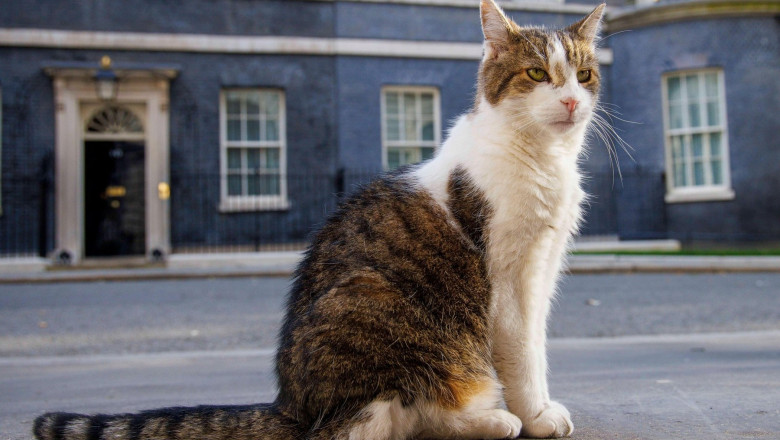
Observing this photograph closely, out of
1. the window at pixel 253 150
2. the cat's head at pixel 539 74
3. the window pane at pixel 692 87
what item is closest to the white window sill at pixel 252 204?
the window at pixel 253 150

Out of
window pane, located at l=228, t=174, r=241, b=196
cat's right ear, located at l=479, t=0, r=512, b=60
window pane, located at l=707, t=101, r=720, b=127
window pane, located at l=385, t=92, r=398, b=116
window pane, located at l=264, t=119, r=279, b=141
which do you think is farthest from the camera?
window pane, located at l=707, t=101, r=720, b=127

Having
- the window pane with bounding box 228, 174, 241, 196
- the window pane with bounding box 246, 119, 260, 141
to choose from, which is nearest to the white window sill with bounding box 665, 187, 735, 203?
the window pane with bounding box 246, 119, 260, 141

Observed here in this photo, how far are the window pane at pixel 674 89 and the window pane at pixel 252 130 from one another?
9.63 metres

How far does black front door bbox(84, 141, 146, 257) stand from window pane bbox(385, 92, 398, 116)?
5432 millimetres

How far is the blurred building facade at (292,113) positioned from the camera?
572 inches

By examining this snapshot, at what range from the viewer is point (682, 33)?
665 inches

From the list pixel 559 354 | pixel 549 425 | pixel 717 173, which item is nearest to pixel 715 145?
pixel 717 173

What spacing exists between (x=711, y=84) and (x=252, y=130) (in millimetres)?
10601

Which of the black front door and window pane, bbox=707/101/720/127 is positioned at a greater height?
window pane, bbox=707/101/720/127

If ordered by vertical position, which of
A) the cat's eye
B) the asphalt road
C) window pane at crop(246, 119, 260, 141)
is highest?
window pane at crop(246, 119, 260, 141)

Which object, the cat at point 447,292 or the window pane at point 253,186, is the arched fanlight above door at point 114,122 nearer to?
the window pane at point 253,186

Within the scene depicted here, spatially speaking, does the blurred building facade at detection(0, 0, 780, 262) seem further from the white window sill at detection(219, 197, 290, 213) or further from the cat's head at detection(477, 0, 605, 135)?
the cat's head at detection(477, 0, 605, 135)

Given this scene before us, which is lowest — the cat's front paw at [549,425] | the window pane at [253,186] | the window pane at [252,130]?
the cat's front paw at [549,425]

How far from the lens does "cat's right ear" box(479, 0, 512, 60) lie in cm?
280
